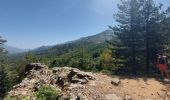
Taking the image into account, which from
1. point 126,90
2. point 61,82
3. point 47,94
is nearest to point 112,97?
point 126,90

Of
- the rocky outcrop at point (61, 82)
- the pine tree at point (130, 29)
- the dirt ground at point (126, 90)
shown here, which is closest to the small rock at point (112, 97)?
the dirt ground at point (126, 90)

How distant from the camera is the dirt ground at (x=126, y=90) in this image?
13.8 m

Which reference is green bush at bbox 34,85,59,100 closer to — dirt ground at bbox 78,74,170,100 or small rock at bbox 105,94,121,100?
dirt ground at bbox 78,74,170,100

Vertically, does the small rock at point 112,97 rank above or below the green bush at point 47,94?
below

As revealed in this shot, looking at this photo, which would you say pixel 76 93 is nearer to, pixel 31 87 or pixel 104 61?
pixel 31 87

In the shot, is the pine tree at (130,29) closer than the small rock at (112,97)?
No

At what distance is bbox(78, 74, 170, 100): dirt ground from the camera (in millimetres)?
13773

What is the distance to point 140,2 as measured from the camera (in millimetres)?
31016

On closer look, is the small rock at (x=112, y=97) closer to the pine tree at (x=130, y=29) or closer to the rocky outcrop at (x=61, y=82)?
the rocky outcrop at (x=61, y=82)

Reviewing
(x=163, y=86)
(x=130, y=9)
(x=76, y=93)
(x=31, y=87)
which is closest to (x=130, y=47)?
(x=130, y=9)

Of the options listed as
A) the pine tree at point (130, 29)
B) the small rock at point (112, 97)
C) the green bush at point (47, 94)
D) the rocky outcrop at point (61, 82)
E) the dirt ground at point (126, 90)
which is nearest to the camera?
the small rock at point (112, 97)

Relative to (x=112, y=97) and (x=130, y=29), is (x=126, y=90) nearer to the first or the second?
(x=112, y=97)

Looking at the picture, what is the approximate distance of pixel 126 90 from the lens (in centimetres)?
1510

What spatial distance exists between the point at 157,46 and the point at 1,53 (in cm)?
3744
